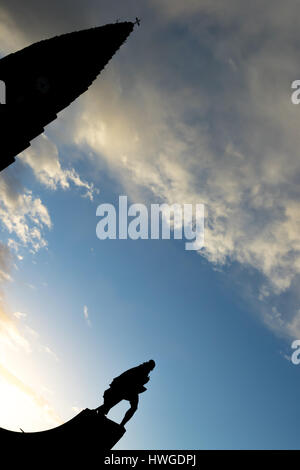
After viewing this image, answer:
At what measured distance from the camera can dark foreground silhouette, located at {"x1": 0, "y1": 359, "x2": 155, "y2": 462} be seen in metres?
7.93

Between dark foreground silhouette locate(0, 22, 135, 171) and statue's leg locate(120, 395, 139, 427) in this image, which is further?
dark foreground silhouette locate(0, 22, 135, 171)

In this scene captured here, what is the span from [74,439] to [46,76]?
2127cm

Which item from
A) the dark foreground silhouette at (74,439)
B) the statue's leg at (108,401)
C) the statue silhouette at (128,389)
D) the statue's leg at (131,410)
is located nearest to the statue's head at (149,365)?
the statue silhouette at (128,389)

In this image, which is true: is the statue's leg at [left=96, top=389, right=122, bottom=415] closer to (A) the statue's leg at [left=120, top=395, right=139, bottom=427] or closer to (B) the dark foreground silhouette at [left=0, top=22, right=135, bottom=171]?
(A) the statue's leg at [left=120, top=395, right=139, bottom=427]

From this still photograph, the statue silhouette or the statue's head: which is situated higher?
the statue's head

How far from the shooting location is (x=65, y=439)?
27.1ft

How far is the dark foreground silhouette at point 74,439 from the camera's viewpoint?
7930 millimetres

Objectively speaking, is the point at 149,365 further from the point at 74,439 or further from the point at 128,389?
the point at 74,439

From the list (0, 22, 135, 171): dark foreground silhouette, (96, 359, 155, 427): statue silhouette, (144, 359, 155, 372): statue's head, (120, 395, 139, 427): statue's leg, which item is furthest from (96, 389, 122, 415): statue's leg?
(0, 22, 135, 171): dark foreground silhouette
